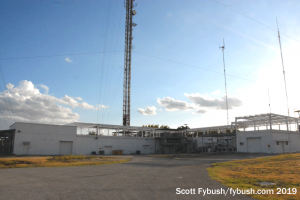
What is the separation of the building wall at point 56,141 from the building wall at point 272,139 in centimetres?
2169

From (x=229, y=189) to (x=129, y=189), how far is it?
4.07 m

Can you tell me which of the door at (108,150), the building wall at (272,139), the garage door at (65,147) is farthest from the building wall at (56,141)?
the building wall at (272,139)

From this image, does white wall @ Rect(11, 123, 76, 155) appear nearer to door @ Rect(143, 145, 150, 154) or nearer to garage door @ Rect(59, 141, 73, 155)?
garage door @ Rect(59, 141, 73, 155)

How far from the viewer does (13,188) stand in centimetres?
914

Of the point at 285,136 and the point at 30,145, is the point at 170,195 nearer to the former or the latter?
the point at 30,145

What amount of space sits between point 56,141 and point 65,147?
6.73 ft

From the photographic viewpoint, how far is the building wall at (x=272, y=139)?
115 ft

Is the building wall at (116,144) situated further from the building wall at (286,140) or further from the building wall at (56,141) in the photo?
the building wall at (286,140)

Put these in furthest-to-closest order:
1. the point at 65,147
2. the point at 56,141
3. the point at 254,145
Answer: the point at 65,147 → the point at 56,141 → the point at 254,145

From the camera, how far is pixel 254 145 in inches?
1478

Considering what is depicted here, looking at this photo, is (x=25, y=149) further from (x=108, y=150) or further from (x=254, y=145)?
(x=254, y=145)

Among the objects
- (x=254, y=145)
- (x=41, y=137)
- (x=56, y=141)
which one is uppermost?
(x=41, y=137)

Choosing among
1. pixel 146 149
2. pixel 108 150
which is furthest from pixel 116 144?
pixel 146 149

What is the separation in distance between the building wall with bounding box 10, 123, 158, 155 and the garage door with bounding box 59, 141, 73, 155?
53cm
